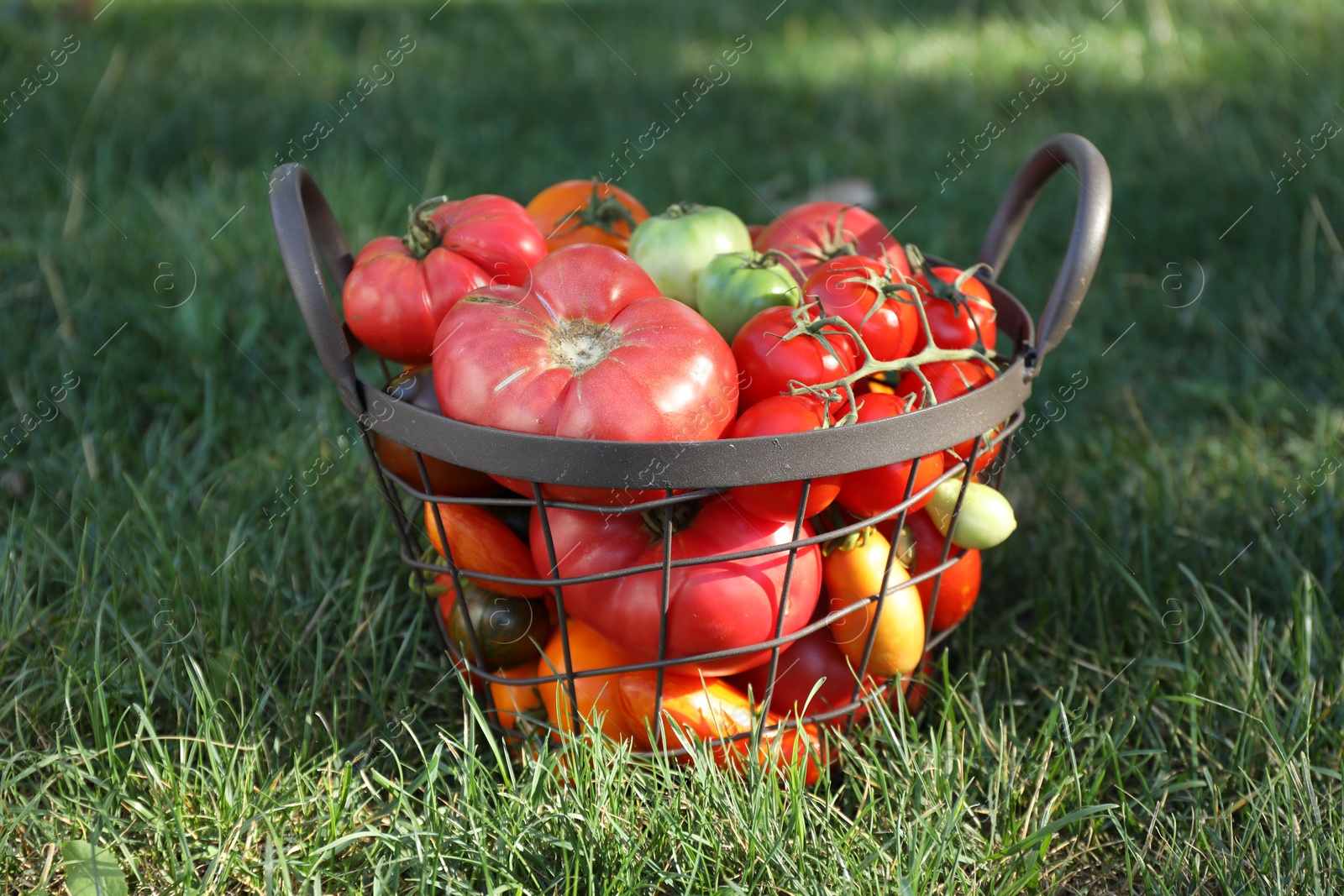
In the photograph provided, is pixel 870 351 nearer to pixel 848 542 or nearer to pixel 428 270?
pixel 848 542

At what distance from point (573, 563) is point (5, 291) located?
2.07 m

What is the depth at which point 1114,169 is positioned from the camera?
345cm

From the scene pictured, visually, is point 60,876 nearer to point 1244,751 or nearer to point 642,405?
point 642,405

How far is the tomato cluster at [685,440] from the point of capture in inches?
52.4

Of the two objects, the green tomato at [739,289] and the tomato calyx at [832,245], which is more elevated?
the green tomato at [739,289]

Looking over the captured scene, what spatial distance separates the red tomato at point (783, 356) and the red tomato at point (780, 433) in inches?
1.7

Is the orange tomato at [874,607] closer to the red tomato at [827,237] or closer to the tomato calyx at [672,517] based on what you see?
the tomato calyx at [672,517]

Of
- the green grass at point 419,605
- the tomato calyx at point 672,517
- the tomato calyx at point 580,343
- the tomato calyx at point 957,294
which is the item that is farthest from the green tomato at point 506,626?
the tomato calyx at point 957,294

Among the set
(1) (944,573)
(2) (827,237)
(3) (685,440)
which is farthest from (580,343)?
(1) (944,573)

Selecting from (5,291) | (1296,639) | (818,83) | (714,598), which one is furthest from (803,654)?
(818,83)

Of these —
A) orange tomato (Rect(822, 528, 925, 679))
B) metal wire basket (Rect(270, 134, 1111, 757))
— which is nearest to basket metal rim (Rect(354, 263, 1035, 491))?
metal wire basket (Rect(270, 134, 1111, 757))

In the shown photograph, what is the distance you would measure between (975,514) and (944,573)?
0.45ft

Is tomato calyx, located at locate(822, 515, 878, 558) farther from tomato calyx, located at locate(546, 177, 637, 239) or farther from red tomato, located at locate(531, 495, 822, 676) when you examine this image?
tomato calyx, located at locate(546, 177, 637, 239)

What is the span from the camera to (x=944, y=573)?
1599 mm
